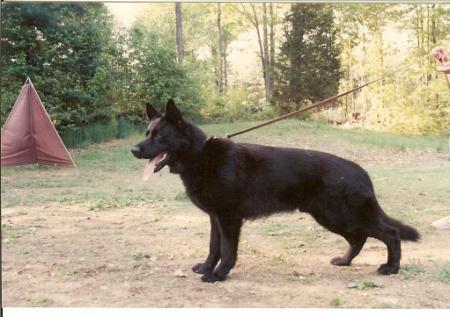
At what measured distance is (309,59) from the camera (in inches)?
199

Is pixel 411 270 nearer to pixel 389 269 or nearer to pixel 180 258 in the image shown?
pixel 389 269

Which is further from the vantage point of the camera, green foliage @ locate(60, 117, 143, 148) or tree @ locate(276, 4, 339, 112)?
tree @ locate(276, 4, 339, 112)

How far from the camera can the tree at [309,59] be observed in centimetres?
475

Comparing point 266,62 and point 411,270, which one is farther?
point 266,62

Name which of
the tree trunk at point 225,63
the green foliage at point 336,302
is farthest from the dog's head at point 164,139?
the green foliage at point 336,302

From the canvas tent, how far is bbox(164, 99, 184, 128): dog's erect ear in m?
1.22

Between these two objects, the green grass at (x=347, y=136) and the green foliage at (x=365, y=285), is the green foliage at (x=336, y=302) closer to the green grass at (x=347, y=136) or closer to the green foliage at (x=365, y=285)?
the green foliage at (x=365, y=285)

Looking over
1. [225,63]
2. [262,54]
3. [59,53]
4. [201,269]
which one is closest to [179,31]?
[225,63]

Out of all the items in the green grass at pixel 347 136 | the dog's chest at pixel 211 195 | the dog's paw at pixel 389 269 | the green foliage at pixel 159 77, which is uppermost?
the green foliage at pixel 159 77

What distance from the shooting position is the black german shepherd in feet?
12.5

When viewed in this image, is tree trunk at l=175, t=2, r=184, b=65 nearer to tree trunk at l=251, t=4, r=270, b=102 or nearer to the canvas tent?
tree trunk at l=251, t=4, r=270, b=102

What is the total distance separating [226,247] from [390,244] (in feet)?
4.15

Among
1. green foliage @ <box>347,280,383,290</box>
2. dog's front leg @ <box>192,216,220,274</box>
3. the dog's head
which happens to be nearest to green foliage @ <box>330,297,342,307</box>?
green foliage @ <box>347,280,383,290</box>

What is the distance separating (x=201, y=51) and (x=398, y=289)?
264 centimetres
